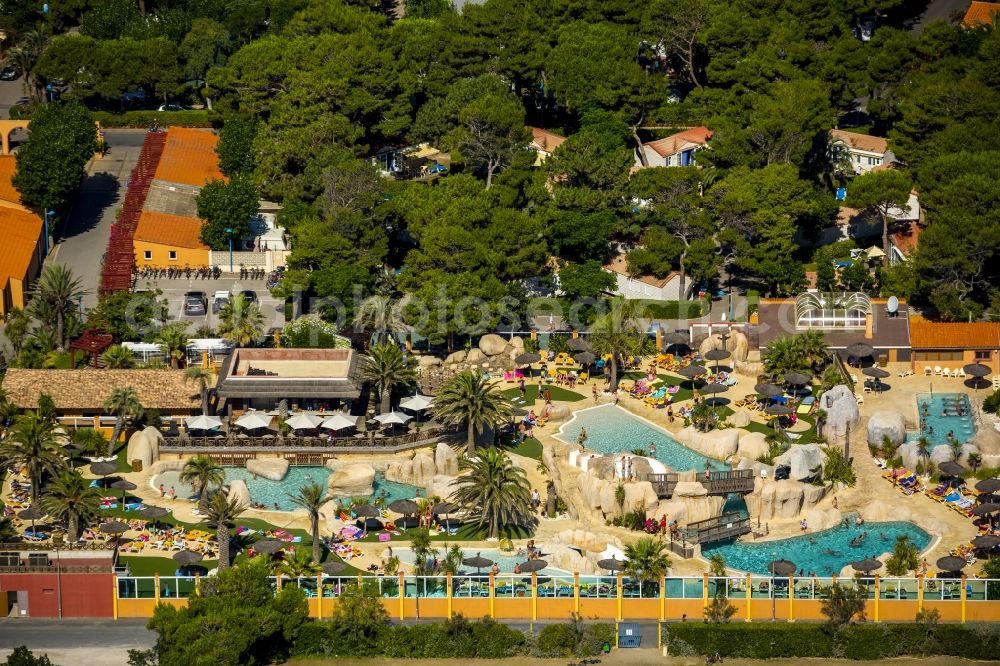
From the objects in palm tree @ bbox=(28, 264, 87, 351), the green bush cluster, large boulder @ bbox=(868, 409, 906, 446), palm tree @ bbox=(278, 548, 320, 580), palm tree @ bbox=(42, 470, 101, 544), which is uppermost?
the green bush cluster

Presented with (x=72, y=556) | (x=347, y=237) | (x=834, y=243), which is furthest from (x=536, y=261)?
(x=72, y=556)

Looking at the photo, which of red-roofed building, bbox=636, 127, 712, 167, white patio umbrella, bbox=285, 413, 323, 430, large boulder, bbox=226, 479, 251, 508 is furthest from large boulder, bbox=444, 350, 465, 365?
red-roofed building, bbox=636, 127, 712, 167

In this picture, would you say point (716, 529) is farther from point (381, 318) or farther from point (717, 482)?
point (381, 318)

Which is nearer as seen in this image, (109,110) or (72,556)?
(72,556)

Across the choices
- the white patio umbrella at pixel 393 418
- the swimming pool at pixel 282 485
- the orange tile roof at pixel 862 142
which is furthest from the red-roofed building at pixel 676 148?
the swimming pool at pixel 282 485

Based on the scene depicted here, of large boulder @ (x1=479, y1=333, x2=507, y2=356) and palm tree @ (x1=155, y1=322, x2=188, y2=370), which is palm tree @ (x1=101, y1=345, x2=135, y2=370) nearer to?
palm tree @ (x1=155, y1=322, x2=188, y2=370)

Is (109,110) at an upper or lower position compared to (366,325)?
upper

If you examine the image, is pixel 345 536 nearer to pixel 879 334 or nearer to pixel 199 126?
pixel 879 334
